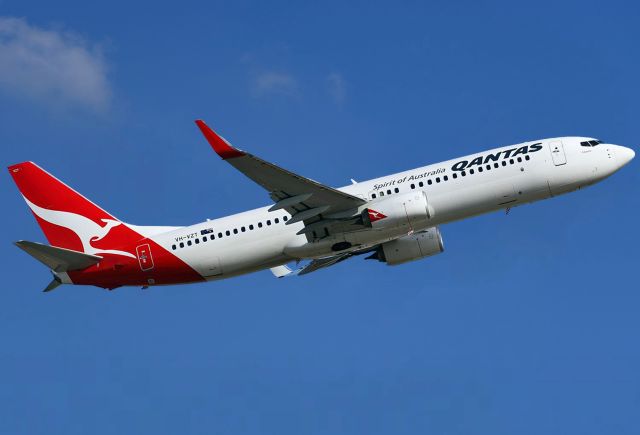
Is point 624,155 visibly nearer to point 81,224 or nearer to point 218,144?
point 218,144

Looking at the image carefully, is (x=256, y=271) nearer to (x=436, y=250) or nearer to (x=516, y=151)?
→ (x=436, y=250)

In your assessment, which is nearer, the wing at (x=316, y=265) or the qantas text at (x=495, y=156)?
the qantas text at (x=495, y=156)

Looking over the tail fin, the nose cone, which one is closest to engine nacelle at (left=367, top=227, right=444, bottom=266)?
the nose cone

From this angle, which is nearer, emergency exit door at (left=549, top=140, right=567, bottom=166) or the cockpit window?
emergency exit door at (left=549, top=140, right=567, bottom=166)

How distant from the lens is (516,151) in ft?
179

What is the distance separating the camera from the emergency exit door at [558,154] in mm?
54062

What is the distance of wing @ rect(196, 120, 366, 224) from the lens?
48219mm

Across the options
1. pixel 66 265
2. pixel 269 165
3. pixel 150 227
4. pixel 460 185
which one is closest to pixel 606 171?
pixel 460 185

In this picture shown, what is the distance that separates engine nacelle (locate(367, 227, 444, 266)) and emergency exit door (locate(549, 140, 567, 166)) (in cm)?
877

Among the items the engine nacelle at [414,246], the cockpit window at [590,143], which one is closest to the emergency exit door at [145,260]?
the engine nacelle at [414,246]

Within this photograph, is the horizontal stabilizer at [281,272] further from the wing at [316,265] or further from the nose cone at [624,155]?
the nose cone at [624,155]

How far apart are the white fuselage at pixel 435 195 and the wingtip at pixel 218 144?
322 inches

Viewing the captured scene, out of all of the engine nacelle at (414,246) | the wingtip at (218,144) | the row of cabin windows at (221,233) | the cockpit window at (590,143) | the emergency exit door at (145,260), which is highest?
the wingtip at (218,144)

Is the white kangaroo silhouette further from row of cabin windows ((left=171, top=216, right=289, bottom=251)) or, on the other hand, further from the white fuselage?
row of cabin windows ((left=171, top=216, right=289, bottom=251))
